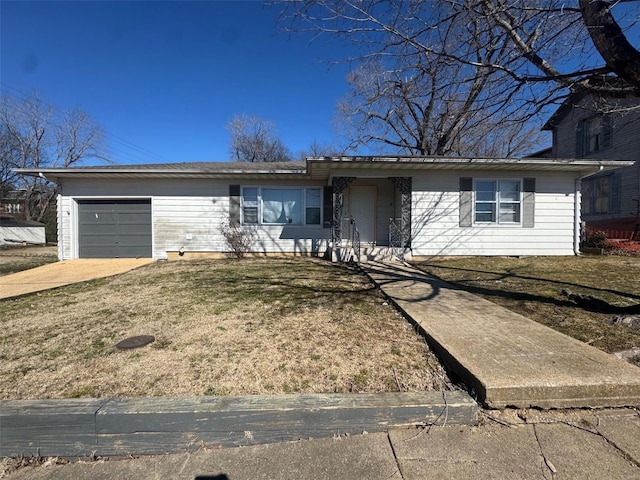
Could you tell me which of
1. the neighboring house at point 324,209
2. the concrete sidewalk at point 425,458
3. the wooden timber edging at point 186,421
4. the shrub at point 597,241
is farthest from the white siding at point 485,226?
the wooden timber edging at point 186,421

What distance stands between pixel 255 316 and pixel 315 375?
1721 millimetres

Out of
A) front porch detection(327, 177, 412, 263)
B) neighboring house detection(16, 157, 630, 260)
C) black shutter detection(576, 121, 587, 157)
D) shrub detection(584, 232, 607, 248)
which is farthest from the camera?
black shutter detection(576, 121, 587, 157)

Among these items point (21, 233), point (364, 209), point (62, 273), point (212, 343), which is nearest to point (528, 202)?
point (364, 209)

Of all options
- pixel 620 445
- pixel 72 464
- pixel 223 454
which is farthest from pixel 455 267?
pixel 72 464

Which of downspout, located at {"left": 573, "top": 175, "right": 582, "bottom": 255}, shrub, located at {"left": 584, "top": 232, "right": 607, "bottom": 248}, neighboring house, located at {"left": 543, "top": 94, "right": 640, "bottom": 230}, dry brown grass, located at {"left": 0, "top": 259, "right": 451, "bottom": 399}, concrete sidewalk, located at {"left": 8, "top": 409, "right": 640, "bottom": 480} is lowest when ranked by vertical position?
concrete sidewalk, located at {"left": 8, "top": 409, "right": 640, "bottom": 480}

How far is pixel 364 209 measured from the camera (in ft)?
36.1

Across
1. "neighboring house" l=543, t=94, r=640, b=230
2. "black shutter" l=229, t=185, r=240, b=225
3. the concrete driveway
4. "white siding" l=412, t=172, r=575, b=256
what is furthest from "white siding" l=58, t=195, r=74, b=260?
"neighboring house" l=543, t=94, r=640, b=230

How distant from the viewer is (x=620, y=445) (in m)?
2.08

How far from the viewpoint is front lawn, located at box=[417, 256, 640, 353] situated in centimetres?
377

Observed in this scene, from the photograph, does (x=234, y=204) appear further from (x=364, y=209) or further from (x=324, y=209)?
(x=364, y=209)

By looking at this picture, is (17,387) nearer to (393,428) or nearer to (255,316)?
(255,316)

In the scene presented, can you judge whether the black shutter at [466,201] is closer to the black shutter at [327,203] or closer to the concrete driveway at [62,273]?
the black shutter at [327,203]

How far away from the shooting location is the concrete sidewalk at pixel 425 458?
190 centimetres

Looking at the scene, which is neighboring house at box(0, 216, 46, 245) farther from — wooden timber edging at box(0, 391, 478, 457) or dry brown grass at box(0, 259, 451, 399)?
wooden timber edging at box(0, 391, 478, 457)
